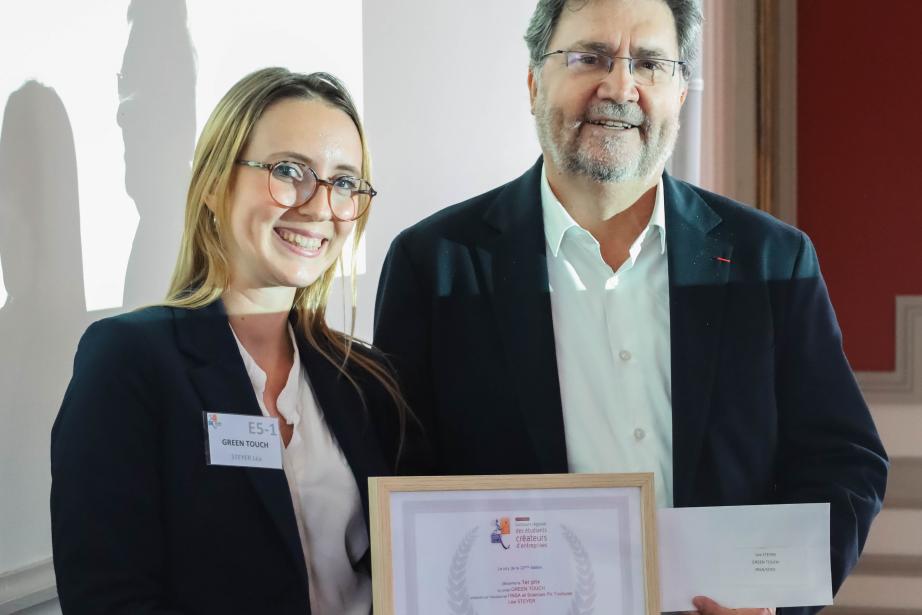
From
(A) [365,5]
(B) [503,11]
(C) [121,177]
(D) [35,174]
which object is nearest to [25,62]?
(D) [35,174]

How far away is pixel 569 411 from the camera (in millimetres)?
1901

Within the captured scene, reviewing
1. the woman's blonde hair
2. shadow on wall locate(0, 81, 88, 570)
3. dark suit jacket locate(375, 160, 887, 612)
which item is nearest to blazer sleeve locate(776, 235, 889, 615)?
dark suit jacket locate(375, 160, 887, 612)

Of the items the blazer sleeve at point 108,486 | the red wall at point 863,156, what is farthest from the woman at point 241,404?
the red wall at point 863,156

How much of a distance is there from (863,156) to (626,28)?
2651mm

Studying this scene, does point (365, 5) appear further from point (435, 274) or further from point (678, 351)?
point (678, 351)

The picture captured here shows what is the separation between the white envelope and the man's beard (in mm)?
597

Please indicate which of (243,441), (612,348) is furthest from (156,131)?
(612,348)

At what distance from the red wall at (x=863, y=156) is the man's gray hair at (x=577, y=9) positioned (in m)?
2.45

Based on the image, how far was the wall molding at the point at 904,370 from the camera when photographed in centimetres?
414

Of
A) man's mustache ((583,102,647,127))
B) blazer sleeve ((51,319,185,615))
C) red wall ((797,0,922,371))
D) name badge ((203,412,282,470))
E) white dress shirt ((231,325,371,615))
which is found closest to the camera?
blazer sleeve ((51,319,185,615))

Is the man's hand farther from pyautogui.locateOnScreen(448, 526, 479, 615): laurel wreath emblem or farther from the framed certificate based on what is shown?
pyautogui.locateOnScreen(448, 526, 479, 615): laurel wreath emblem

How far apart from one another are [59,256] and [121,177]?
0.70 feet

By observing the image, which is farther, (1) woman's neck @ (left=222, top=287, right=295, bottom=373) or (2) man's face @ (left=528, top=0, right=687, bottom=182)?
(2) man's face @ (left=528, top=0, right=687, bottom=182)

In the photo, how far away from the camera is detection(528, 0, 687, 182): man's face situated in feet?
5.98
